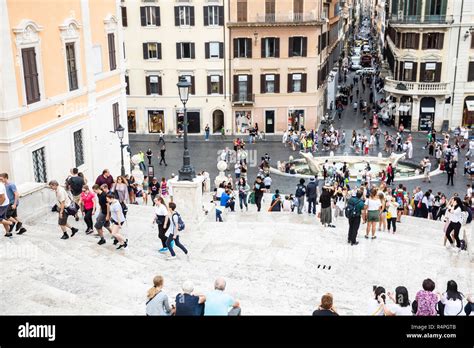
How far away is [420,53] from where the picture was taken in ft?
145

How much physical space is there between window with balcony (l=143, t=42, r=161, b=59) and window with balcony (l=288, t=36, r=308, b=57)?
30.8 feet

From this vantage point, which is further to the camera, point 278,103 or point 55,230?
point 278,103

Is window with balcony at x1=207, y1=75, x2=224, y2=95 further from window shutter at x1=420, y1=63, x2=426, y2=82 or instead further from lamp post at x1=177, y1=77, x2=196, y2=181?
lamp post at x1=177, y1=77, x2=196, y2=181

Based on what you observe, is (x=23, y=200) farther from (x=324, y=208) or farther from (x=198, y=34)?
(x=198, y=34)

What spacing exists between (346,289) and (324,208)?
4.98 meters

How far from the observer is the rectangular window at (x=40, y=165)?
2028cm

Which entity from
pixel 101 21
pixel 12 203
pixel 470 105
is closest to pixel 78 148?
pixel 101 21

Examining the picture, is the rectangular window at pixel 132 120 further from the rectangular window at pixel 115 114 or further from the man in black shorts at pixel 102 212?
the man in black shorts at pixel 102 212

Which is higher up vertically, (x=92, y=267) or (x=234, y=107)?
(x=92, y=267)

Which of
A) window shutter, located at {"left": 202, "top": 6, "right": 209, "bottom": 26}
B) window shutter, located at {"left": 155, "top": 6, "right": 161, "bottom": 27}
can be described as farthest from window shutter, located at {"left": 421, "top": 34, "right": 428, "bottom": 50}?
window shutter, located at {"left": 155, "top": 6, "right": 161, "bottom": 27}

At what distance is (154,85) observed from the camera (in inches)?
1811

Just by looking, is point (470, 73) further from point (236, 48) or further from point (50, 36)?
point (50, 36)

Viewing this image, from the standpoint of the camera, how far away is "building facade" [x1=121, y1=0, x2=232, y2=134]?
4425 cm

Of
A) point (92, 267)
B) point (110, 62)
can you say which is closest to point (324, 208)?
point (92, 267)
